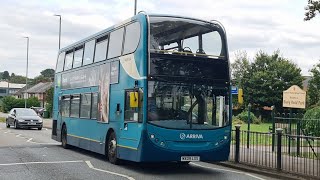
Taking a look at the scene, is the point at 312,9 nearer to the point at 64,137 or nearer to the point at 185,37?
the point at 185,37

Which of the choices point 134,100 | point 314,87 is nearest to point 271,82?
point 314,87

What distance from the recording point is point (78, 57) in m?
17.8

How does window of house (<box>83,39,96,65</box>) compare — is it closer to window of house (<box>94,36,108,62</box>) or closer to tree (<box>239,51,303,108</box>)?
window of house (<box>94,36,108,62</box>)

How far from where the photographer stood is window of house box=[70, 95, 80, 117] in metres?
17.3

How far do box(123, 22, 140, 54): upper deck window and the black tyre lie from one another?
2515 millimetres

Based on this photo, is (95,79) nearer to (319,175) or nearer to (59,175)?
(59,175)

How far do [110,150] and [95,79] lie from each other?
2797 mm

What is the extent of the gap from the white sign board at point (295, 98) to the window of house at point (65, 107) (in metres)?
8.20

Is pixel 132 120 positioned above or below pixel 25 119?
above

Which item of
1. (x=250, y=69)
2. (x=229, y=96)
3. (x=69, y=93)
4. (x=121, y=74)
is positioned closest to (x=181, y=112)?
(x=229, y=96)

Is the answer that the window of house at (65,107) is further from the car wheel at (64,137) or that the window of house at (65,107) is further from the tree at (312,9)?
the tree at (312,9)

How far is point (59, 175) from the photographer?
442 inches

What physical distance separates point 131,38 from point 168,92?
1.97m

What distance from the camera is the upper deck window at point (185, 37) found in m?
12.1
